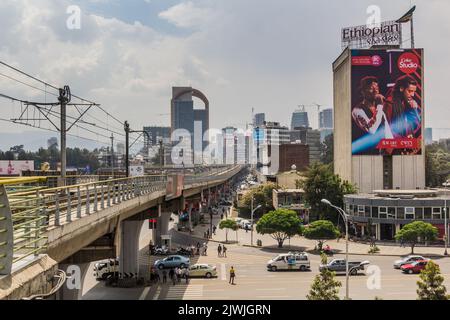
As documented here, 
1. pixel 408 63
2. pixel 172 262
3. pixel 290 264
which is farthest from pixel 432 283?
pixel 408 63

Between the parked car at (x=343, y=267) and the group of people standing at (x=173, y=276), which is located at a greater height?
the parked car at (x=343, y=267)

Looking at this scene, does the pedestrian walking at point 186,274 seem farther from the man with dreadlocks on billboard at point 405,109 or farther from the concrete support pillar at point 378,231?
the man with dreadlocks on billboard at point 405,109

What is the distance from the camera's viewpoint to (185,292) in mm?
31938

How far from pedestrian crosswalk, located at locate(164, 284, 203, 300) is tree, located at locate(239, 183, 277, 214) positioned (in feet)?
159

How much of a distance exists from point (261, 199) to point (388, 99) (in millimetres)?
25297

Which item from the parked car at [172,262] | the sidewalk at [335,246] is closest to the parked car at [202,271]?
the parked car at [172,262]

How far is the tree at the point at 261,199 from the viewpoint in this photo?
271 feet

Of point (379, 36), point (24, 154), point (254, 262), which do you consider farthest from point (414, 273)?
point (24, 154)

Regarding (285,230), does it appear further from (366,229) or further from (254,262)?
(366,229)

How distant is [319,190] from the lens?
2660 inches

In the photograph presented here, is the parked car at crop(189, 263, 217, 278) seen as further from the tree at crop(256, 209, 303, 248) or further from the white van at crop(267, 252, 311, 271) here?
the tree at crop(256, 209, 303, 248)

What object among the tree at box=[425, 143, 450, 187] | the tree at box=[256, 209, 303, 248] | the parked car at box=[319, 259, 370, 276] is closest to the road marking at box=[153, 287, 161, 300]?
the parked car at box=[319, 259, 370, 276]

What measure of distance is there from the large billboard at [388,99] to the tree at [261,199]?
1789cm

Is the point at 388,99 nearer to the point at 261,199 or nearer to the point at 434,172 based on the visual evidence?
the point at 261,199
